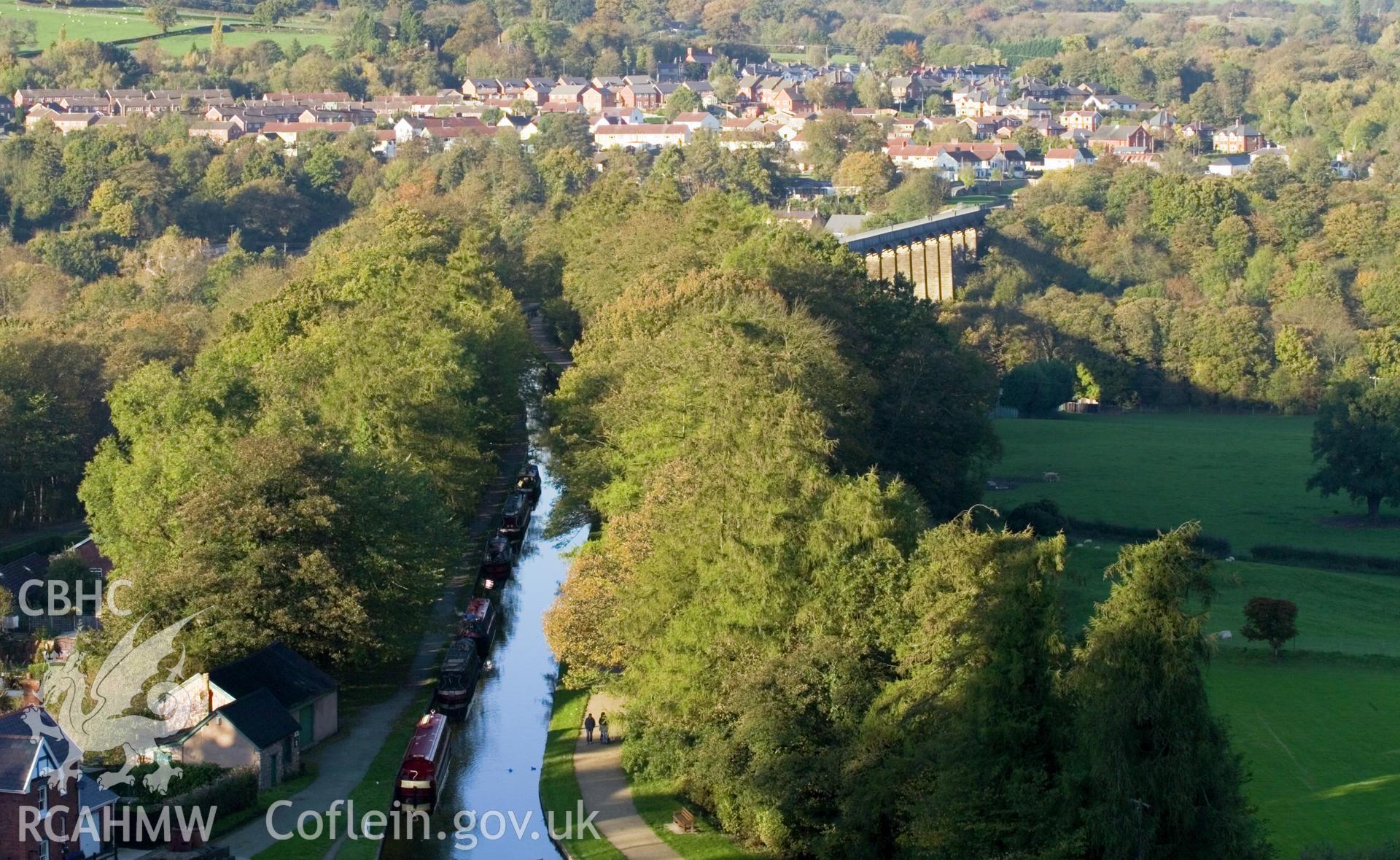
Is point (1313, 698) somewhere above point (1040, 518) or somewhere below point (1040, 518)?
above

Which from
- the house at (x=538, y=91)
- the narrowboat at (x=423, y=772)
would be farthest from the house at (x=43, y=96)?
the narrowboat at (x=423, y=772)

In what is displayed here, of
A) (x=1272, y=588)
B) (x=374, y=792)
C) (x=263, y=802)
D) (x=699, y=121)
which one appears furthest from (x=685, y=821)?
(x=699, y=121)

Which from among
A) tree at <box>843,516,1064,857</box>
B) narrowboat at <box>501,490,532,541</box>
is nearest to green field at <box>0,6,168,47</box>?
narrowboat at <box>501,490,532,541</box>

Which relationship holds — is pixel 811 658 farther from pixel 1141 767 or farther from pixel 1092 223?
pixel 1092 223

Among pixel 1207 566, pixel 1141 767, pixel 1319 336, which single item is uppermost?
pixel 1207 566

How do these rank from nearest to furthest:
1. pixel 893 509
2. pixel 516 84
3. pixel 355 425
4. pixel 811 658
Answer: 1. pixel 811 658
2. pixel 893 509
3. pixel 355 425
4. pixel 516 84

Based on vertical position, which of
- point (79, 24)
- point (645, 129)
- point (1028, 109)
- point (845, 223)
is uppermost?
point (79, 24)

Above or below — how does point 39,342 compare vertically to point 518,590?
above

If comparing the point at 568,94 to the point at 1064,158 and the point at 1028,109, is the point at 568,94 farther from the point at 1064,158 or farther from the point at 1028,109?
the point at 1064,158

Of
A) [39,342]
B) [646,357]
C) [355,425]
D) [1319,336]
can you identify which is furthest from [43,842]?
[1319,336]
